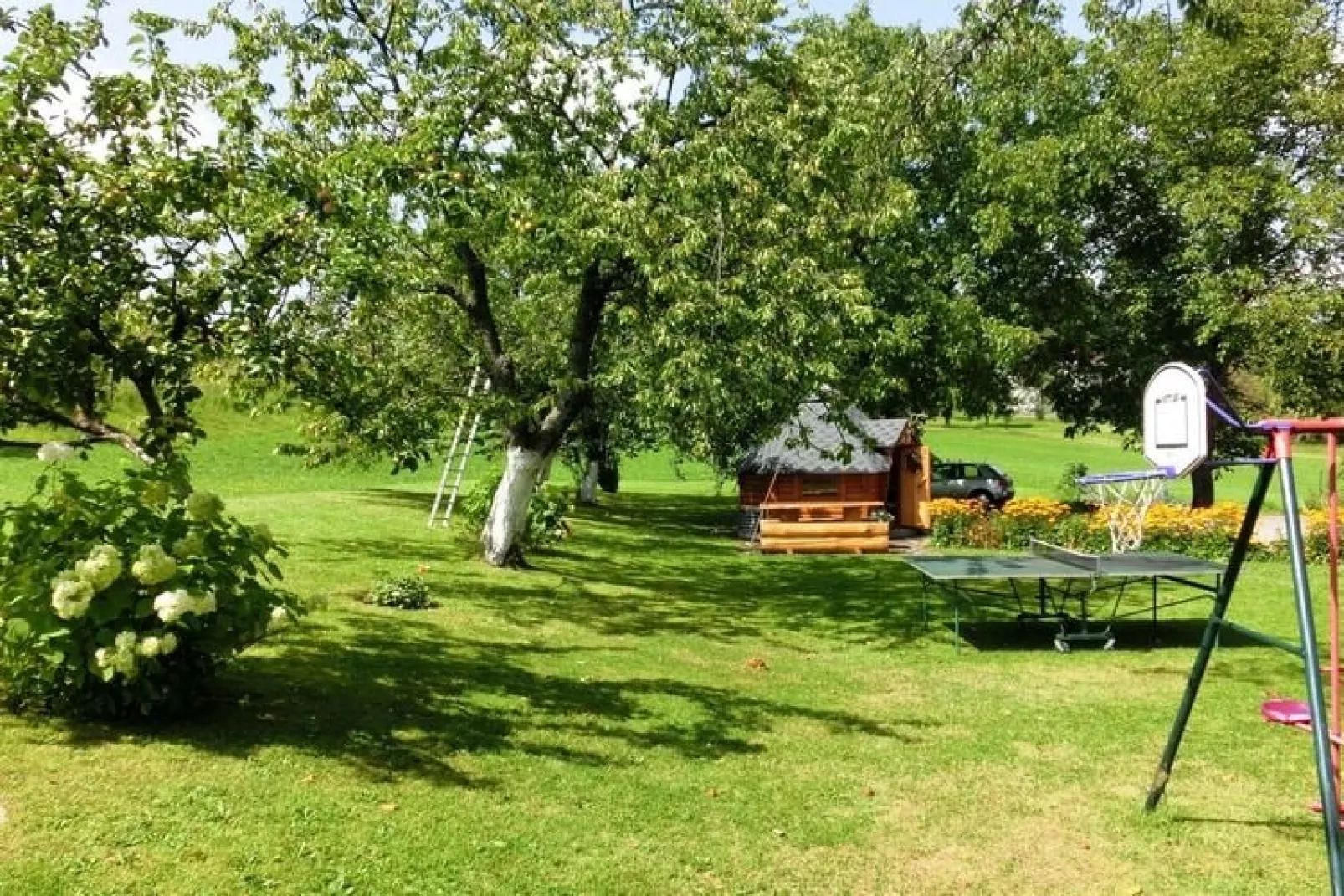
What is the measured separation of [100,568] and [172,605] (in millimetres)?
437

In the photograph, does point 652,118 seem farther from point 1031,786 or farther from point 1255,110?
point 1255,110

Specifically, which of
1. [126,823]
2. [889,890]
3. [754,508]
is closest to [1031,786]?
[889,890]

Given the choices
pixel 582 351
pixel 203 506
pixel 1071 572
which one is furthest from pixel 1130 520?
pixel 203 506

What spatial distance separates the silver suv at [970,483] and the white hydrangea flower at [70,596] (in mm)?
28719

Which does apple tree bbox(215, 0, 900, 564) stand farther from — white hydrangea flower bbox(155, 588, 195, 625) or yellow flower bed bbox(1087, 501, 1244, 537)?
yellow flower bed bbox(1087, 501, 1244, 537)

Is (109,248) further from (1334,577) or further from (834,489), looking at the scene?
(834,489)

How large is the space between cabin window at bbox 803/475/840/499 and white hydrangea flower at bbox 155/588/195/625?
2095cm

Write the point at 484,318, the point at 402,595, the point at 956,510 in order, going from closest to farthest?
1. the point at 402,595
2. the point at 484,318
3. the point at 956,510

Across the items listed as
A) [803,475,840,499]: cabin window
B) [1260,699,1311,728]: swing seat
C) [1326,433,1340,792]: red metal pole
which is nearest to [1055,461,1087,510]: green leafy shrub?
[803,475,840,499]: cabin window

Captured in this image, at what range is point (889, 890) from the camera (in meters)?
5.23

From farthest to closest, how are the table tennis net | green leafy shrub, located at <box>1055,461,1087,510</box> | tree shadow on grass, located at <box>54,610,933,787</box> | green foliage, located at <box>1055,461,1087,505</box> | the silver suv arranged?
the silver suv, green foliage, located at <box>1055,461,1087,505</box>, green leafy shrub, located at <box>1055,461,1087,510</box>, the table tennis net, tree shadow on grass, located at <box>54,610,933,787</box>

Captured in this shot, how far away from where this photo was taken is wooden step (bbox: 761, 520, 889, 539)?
22.2m

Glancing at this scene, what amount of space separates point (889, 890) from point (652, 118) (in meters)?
10.1

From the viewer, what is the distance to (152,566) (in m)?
5.62
